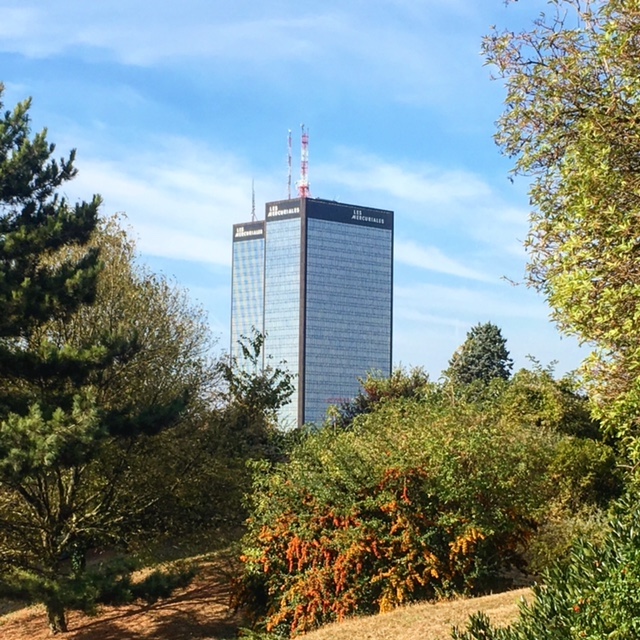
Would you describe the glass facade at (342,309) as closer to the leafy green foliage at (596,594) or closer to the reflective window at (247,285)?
the reflective window at (247,285)

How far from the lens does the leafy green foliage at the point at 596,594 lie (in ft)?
18.3

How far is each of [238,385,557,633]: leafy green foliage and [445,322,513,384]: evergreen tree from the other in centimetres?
3355

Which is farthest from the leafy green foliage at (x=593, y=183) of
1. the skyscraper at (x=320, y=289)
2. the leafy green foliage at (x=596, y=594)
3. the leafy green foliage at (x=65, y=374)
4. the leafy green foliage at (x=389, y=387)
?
the skyscraper at (x=320, y=289)

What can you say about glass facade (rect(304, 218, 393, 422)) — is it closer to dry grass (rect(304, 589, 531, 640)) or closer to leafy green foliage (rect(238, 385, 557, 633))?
leafy green foliage (rect(238, 385, 557, 633))

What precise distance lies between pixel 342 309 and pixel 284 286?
38.4ft

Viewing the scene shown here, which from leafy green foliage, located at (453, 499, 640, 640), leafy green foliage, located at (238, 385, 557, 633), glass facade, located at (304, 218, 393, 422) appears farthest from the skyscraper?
leafy green foliage, located at (453, 499, 640, 640)

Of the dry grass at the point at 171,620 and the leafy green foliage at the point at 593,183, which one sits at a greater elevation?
the leafy green foliage at the point at 593,183

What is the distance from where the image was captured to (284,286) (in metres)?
166

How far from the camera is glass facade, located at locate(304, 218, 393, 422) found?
6324 inches

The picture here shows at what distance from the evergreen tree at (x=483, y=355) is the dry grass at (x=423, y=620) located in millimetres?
36178

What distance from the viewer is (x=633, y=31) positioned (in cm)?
922

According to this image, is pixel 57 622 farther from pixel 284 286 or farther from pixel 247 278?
pixel 247 278

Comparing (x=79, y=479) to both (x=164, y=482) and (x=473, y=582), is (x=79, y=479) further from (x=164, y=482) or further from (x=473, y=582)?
(x=473, y=582)

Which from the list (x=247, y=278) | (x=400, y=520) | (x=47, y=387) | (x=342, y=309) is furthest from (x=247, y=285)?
(x=400, y=520)
